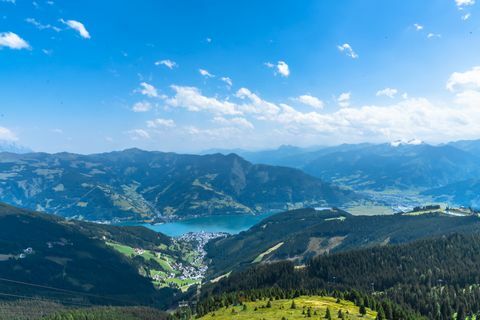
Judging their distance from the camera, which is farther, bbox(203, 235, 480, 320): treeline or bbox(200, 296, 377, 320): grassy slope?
bbox(203, 235, 480, 320): treeline

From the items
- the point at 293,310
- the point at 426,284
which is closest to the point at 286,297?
the point at 293,310

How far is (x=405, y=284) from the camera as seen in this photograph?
557ft

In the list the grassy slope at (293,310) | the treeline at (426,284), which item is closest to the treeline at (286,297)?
the grassy slope at (293,310)

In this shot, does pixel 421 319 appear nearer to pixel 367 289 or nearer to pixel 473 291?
pixel 473 291

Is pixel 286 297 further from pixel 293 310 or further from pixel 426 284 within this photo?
pixel 426 284

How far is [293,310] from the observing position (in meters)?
112

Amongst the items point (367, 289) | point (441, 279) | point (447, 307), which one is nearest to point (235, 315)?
point (447, 307)

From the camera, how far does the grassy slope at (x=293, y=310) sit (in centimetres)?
10669

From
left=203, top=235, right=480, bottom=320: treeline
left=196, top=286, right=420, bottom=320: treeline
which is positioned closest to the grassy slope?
left=196, top=286, right=420, bottom=320: treeline

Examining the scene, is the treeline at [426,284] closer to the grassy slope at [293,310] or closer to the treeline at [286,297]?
the treeline at [286,297]

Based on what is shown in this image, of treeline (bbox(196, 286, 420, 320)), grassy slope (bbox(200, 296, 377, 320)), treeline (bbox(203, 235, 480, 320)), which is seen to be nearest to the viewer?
grassy slope (bbox(200, 296, 377, 320))

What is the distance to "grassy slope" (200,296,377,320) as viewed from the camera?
350 ft

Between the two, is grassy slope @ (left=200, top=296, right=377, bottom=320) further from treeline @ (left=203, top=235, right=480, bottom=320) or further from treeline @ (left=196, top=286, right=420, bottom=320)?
treeline @ (left=203, top=235, right=480, bottom=320)

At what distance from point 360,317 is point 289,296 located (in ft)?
127
